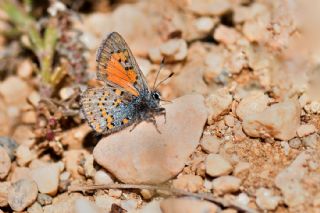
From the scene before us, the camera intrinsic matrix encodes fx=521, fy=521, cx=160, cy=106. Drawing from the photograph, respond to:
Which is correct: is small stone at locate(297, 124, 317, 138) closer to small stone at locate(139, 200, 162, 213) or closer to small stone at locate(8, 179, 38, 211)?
small stone at locate(139, 200, 162, 213)

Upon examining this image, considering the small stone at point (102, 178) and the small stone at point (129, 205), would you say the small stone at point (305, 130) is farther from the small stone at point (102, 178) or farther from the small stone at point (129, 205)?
the small stone at point (102, 178)

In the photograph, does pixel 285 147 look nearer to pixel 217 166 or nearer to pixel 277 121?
pixel 277 121

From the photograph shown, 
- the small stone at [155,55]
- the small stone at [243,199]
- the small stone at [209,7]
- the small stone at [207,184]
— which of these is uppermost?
the small stone at [209,7]

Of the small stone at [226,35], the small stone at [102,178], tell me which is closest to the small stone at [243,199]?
the small stone at [102,178]

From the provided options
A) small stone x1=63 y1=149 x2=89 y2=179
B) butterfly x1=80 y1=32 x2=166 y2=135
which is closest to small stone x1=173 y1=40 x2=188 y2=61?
butterfly x1=80 y1=32 x2=166 y2=135

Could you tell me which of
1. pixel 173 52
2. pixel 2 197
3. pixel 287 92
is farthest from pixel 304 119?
pixel 2 197

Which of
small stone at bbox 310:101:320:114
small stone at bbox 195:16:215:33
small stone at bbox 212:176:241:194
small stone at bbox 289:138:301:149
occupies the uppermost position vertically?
small stone at bbox 195:16:215:33

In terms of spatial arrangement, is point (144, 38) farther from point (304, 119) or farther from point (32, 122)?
point (304, 119)
